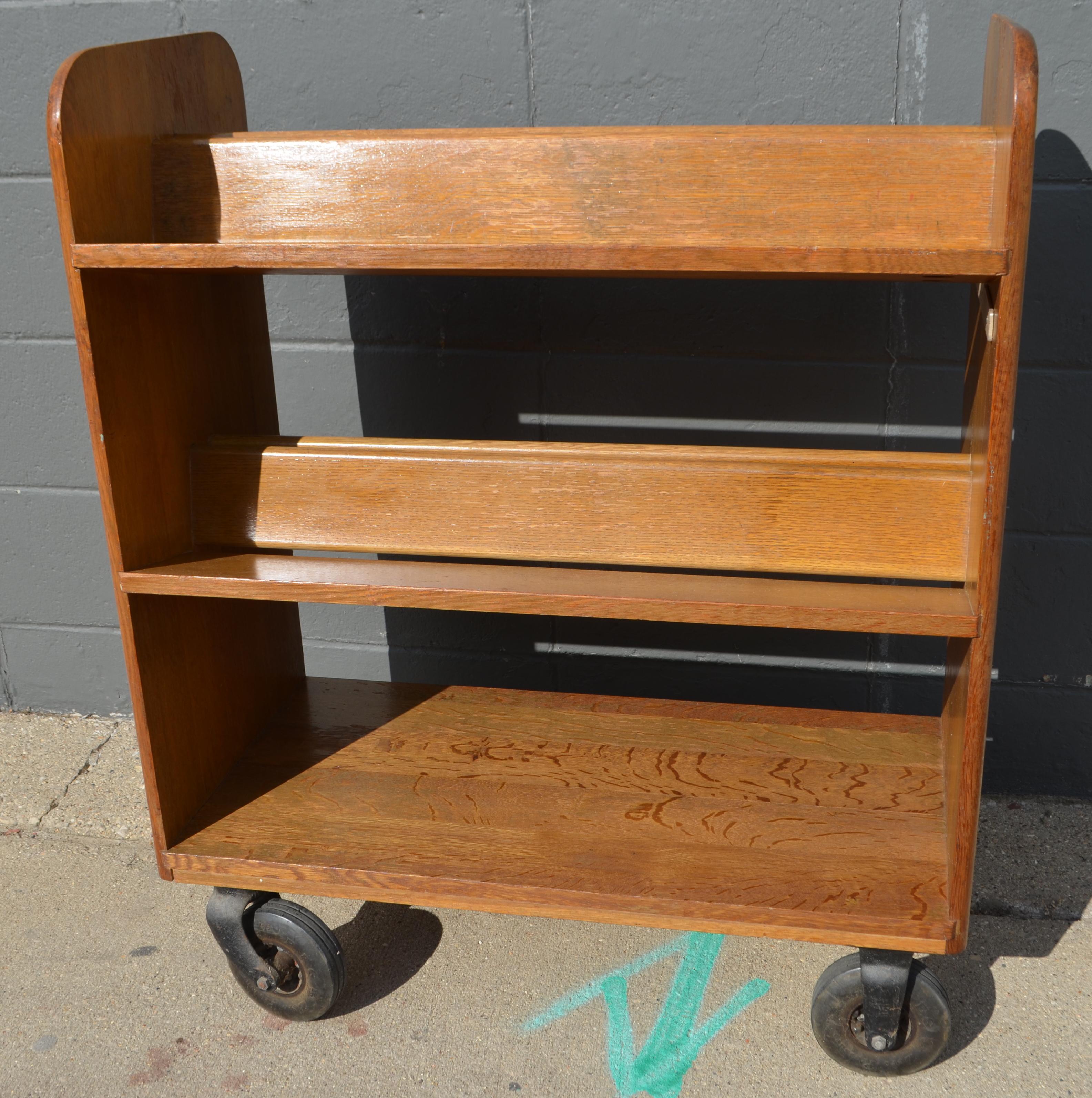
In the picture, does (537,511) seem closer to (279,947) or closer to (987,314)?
(987,314)

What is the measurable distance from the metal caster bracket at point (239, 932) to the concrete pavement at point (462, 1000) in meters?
0.09

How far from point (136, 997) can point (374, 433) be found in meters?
1.07

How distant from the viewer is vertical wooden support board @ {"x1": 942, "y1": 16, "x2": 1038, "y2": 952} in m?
1.08

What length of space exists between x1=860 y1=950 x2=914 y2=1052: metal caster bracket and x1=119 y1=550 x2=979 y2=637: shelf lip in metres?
0.44

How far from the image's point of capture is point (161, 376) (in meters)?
1.47

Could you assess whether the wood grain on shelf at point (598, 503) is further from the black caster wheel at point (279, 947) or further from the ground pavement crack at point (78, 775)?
the ground pavement crack at point (78, 775)

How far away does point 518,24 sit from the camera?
70.8 inches

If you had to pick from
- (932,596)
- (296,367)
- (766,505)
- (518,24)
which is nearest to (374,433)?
(296,367)

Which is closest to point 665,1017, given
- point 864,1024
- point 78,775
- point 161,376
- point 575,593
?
point 864,1024

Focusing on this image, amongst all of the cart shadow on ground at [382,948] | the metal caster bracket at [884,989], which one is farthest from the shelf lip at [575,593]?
the cart shadow on ground at [382,948]

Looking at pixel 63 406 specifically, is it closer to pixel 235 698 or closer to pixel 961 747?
pixel 235 698

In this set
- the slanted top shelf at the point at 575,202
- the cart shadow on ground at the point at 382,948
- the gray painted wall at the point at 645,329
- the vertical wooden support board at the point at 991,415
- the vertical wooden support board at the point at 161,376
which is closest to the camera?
the vertical wooden support board at the point at 991,415

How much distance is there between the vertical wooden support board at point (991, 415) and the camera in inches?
42.6

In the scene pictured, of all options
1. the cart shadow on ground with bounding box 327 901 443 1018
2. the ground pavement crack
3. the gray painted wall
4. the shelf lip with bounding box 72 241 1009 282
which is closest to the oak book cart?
the shelf lip with bounding box 72 241 1009 282
